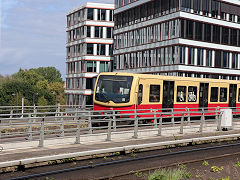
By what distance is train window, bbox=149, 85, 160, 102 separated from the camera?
26.7 m

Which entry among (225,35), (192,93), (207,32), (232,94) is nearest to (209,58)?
(207,32)

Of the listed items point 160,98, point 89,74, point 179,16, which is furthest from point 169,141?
point 89,74

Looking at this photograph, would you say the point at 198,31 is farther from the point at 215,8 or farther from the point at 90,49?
the point at 90,49

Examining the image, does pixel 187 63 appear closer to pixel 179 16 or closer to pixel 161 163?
pixel 179 16

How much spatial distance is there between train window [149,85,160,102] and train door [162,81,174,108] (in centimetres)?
63

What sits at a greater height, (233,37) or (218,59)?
(233,37)

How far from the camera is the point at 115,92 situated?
25453 mm

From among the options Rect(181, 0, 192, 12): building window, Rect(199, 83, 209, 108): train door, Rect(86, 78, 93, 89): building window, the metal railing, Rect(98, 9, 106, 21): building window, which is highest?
Rect(98, 9, 106, 21): building window

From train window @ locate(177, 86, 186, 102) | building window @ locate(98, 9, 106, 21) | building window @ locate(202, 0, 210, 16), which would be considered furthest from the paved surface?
building window @ locate(98, 9, 106, 21)

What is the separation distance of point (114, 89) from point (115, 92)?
0.72 feet

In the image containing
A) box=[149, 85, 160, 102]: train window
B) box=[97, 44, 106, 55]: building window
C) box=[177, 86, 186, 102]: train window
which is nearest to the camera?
box=[149, 85, 160, 102]: train window

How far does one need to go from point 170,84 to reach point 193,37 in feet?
89.0

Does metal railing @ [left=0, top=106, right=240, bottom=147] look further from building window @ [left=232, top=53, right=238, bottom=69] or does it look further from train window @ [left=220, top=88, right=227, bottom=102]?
building window @ [left=232, top=53, right=238, bottom=69]

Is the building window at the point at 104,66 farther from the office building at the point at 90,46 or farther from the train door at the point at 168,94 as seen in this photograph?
the train door at the point at 168,94
